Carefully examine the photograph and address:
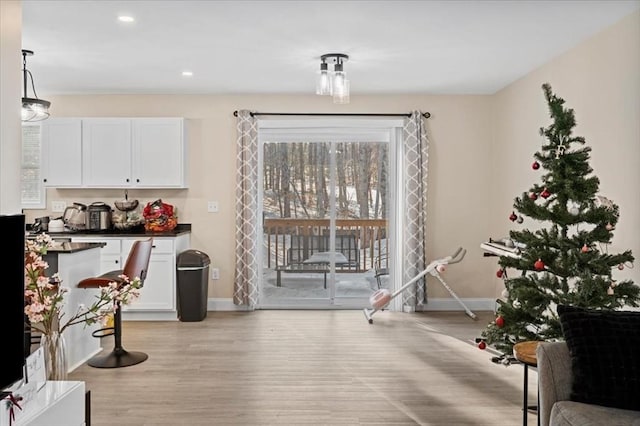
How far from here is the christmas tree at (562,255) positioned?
307 centimetres

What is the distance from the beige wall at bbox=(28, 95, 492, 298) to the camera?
6.39 metres

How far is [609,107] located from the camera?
3836mm

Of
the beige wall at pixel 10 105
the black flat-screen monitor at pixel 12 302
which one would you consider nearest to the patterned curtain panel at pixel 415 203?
the beige wall at pixel 10 105

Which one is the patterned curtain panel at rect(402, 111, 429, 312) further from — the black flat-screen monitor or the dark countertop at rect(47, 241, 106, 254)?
the black flat-screen monitor

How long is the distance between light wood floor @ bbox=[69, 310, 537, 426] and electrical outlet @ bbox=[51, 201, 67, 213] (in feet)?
5.41

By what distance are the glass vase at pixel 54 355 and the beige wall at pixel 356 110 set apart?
3862 millimetres

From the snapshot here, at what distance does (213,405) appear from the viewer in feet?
11.4

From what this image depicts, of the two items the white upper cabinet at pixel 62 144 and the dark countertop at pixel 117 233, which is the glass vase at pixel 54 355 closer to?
the dark countertop at pixel 117 233

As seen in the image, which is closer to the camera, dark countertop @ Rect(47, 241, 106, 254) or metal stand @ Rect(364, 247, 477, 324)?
dark countertop @ Rect(47, 241, 106, 254)

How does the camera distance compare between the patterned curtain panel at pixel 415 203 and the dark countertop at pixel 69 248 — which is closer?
the dark countertop at pixel 69 248

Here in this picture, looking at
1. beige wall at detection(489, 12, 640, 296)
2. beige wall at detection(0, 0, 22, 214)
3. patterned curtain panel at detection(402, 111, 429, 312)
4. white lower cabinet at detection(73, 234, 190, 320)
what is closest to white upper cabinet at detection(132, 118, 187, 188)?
white lower cabinet at detection(73, 234, 190, 320)

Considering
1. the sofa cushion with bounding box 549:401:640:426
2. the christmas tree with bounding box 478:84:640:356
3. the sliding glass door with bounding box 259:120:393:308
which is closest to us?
the sofa cushion with bounding box 549:401:640:426

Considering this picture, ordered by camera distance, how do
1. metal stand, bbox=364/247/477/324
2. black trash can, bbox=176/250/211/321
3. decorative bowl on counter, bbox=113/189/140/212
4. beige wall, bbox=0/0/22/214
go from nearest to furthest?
beige wall, bbox=0/0/22/214 < metal stand, bbox=364/247/477/324 < black trash can, bbox=176/250/211/321 < decorative bowl on counter, bbox=113/189/140/212

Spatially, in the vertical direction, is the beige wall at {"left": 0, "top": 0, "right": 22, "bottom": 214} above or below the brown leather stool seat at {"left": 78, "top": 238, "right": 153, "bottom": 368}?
above
